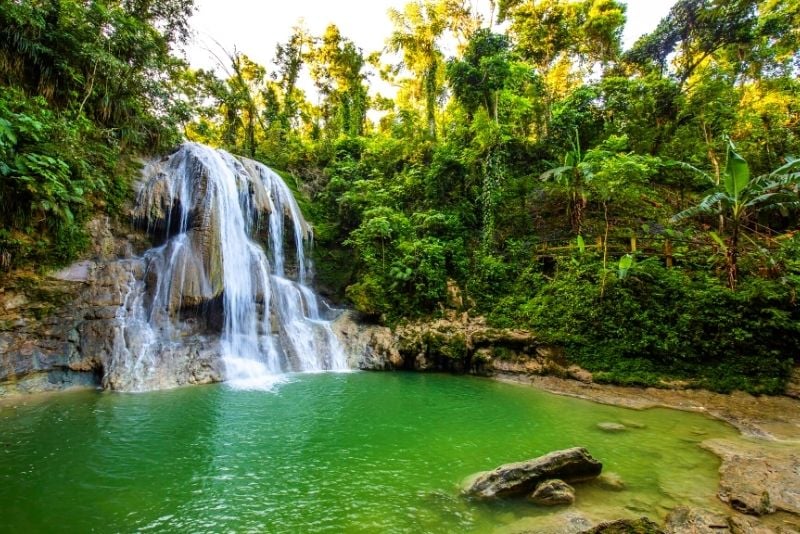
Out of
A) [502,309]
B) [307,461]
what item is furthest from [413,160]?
[307,461]

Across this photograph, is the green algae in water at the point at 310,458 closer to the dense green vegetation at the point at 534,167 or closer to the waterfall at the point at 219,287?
the waterfall at the point at 219,287

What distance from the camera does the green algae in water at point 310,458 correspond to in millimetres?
4043

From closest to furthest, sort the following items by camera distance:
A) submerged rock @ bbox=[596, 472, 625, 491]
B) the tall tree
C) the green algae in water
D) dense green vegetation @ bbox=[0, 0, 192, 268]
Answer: the green algae in water → submerged rock @ bbox=[596, 472, 625, 491] → dense green vegetation @ bbox=[0, 0, 192, 268] → the tall tree

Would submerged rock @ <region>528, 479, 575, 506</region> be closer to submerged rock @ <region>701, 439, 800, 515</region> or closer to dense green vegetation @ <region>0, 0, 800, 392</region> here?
submerged rock @ <region>701, 439, 800, 515</region>

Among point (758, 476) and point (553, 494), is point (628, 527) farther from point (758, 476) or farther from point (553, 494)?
point (758, 476)

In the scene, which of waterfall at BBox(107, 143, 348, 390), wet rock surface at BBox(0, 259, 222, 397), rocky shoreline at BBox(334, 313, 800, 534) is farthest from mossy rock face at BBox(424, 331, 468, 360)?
wet rock surface at BBox(0, 259, 222, 397)

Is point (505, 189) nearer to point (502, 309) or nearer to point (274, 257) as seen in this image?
point (502, 309)

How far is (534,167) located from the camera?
17812 mm

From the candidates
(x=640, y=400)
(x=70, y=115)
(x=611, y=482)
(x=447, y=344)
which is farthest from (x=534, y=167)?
(x=70, y=115)

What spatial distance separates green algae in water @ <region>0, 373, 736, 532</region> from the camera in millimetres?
4043

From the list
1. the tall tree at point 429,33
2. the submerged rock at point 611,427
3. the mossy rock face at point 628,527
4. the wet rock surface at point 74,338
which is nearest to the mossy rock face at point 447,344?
the submerged rock at point 611,427

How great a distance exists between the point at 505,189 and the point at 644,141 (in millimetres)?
6894

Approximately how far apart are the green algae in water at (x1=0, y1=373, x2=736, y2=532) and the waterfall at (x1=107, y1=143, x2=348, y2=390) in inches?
69.1

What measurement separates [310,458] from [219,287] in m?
7.82
